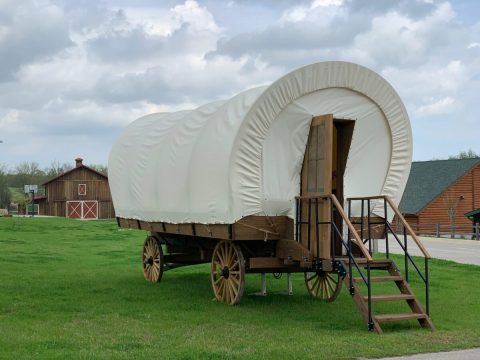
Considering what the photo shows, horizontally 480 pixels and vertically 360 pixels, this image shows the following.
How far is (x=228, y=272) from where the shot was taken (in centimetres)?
1212

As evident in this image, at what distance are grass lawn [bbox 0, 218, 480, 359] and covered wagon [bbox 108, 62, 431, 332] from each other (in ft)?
2.15

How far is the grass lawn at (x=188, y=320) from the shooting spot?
8.28 meters

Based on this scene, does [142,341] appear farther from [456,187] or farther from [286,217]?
[456,187]

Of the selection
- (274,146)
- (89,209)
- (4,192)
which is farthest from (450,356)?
(4,192)

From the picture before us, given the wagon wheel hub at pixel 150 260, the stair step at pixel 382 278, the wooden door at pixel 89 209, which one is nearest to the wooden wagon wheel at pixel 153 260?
the wagon wheel hub at pixel 150 260

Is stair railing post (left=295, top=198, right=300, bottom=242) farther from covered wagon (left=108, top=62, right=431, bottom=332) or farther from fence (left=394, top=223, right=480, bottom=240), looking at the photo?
fence (left=394, top=223, right=480, bottom=240)

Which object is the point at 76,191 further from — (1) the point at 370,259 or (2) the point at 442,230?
(1) the point at 370,259

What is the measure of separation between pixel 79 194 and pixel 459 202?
38690 mm

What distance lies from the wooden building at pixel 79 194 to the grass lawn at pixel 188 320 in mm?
54585

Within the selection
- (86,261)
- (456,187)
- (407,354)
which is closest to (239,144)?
(407,354)

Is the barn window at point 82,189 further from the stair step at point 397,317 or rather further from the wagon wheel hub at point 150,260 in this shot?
the stair step at point 397,317

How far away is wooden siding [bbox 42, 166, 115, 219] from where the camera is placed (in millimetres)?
71812

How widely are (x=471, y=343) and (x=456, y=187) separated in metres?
44.6

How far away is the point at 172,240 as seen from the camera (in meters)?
15.4
